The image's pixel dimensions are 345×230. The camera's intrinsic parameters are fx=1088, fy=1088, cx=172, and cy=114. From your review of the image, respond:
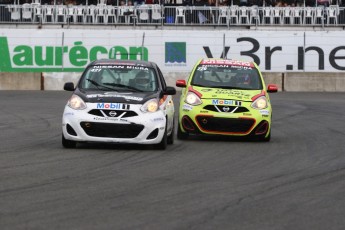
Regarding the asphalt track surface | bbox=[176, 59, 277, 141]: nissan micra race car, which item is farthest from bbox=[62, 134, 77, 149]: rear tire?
bbox=[176, 59, 277, 141]: nissan micra race car

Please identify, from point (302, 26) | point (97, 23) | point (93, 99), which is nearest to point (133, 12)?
point (97, 23)

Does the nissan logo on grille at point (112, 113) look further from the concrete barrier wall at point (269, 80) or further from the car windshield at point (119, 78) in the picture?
the concrete barrier wall at point (269, 80)

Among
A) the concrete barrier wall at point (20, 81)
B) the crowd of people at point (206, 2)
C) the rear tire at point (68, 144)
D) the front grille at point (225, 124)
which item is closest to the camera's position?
the rear tire at point (68, 144)

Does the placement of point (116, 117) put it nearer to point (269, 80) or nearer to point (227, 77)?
point (227, 77)

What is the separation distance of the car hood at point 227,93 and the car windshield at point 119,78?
5.28ft

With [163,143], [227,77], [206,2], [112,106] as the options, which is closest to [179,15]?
[206,2]

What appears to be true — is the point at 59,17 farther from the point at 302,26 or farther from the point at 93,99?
the point at 93,99

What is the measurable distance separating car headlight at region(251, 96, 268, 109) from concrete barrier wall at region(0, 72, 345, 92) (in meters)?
20.5

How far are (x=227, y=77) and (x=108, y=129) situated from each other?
14.2 feet

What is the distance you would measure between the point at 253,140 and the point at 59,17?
26050 millimetres

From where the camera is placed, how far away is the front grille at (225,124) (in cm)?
1848

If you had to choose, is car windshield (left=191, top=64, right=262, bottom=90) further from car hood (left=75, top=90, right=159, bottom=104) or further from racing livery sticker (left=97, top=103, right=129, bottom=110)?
racing livery sticker (left=97, top=103, right=129, bottom=110)

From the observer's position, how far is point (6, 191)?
1108 centimetres

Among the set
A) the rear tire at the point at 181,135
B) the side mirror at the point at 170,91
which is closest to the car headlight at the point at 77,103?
the side mirror at the point at 170,91
